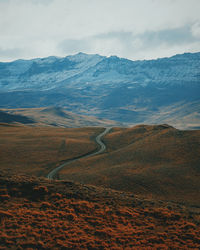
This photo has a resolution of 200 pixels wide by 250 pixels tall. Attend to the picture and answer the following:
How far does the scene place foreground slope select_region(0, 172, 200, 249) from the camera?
75.0 ft

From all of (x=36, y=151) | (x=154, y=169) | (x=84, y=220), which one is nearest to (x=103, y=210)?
(x=84, y=220)

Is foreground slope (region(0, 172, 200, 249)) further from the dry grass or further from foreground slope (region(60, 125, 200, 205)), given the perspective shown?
the dry grass

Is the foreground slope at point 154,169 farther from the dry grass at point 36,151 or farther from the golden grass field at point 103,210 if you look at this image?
the dry grass at point 36,151

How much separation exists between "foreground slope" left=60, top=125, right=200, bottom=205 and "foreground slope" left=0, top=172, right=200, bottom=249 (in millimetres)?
20754

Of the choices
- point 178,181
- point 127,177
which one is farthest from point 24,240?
point 178,181

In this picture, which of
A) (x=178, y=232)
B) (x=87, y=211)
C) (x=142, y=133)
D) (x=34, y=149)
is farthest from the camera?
(x=142, y=133)

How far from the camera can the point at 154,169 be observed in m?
67.4

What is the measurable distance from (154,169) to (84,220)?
1759 inches

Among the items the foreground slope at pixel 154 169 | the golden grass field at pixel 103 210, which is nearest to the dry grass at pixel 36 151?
the foreground slope at pixel 154 169

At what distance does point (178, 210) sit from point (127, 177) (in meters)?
28.2

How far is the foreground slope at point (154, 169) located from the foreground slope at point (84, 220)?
20.8 metres

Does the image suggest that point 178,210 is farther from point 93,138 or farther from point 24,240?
point 93,138

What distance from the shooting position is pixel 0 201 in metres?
29.5

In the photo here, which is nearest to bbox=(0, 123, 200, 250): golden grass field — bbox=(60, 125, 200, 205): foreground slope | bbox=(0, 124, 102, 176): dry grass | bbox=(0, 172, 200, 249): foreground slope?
bbox=(0, 172, 200, 249): foreground slope
